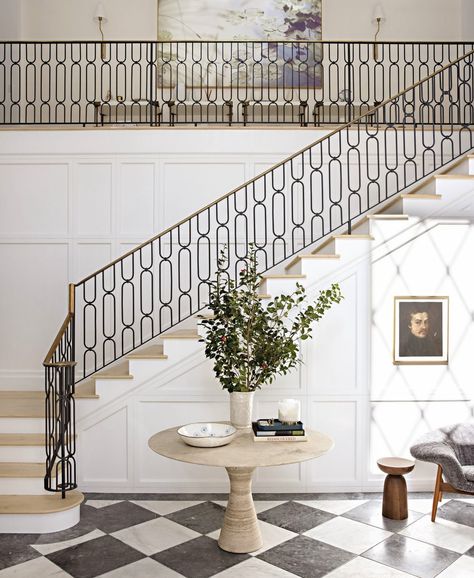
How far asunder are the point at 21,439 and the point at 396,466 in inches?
118

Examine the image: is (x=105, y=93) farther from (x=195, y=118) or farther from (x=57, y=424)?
(x=57, y=424)

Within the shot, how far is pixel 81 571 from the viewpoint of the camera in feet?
12.2

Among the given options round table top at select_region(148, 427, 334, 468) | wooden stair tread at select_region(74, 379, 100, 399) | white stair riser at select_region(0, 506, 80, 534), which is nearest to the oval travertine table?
round table top at select_region(148, 427, 334, 468)

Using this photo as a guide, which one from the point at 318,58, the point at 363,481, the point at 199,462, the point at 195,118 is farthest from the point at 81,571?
the point at 318,58

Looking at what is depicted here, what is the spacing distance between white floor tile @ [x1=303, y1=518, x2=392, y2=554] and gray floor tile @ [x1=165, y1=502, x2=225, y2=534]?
70cm

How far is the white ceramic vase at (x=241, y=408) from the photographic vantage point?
13.8ft

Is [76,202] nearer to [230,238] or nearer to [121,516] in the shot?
[230,238]

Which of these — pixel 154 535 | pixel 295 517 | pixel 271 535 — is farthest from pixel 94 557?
pixel 295 517

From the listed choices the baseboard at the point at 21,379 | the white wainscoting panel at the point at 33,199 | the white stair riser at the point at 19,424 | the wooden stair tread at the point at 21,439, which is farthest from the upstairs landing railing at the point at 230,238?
the wooden stair tread at the point at 21,439

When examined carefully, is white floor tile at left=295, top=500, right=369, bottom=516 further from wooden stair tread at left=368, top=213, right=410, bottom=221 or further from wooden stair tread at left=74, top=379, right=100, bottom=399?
wooden stair tread at left=368, top=213, right=410, bottom=221

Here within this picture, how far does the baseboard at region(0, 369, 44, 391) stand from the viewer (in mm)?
6523

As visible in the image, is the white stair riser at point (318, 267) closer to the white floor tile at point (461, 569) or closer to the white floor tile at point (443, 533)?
the white floor tile at point (443, 533)

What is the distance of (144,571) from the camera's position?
3709 millimetres

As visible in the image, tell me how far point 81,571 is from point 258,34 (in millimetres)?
7102
